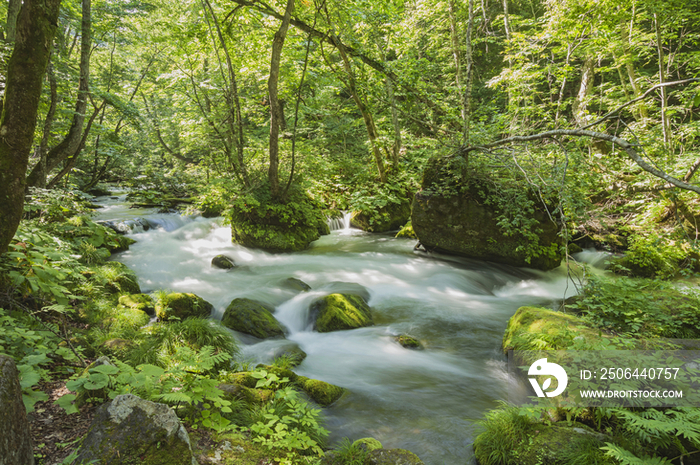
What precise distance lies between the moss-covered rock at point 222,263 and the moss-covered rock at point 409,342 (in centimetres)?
535

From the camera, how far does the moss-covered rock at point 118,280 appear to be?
5930 mm

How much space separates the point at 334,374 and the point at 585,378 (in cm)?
310

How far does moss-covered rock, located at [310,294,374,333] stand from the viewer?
5.97 m

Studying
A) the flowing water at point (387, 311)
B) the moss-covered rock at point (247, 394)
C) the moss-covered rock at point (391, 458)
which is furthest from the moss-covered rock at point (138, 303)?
the moss-covered rock at point (391, 458)

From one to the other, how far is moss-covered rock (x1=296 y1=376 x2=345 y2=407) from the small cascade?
354 inches

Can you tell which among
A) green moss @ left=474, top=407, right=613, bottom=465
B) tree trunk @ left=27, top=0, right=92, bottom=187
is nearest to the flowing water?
green moss @ left=474, top=407, right=613, bottom=465

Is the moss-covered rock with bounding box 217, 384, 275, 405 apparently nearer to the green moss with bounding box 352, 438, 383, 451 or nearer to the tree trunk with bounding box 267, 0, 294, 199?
the green moss with bounding box 352, 438, 383, 451

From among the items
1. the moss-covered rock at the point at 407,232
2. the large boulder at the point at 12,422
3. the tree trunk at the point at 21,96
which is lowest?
the moss-covered rock at the point at 407,232

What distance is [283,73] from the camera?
10539 mm

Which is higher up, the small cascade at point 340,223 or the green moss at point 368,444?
the small cascade at point 340,223

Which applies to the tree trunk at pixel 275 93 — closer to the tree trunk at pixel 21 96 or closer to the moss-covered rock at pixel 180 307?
the moss-covered rock at pixel 180 307

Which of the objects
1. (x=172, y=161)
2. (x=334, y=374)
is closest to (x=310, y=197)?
(x=334, y=374)

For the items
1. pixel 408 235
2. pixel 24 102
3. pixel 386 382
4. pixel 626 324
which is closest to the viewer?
pixel 24 102

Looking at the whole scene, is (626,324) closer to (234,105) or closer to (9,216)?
(9,216)
